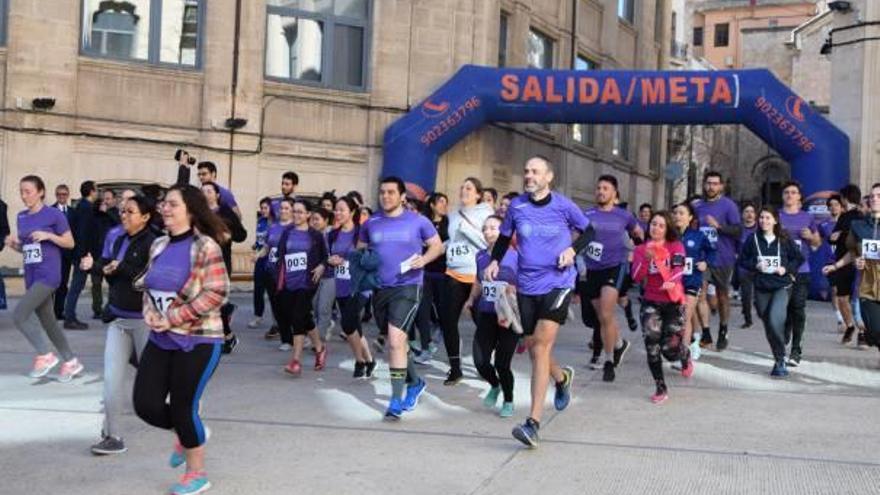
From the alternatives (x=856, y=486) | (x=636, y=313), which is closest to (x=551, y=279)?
(x=856, y=486)

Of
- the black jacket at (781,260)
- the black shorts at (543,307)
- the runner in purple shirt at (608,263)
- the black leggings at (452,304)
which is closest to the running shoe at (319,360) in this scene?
the black leggings at (452,304)

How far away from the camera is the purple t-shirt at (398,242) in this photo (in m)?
8.13

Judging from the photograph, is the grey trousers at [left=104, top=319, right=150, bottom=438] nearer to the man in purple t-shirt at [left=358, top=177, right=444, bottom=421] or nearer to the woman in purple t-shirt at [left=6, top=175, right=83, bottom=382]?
the man in purple t-shirt at [left=358, top=177, right=444, bottom=421]

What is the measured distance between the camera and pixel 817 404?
Answer: 340 inches

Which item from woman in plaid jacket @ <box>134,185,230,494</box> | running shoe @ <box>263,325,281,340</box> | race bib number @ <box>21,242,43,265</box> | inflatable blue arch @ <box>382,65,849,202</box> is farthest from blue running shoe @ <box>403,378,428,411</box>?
inflatable blue arch @ <box>382,65,849,202</box>

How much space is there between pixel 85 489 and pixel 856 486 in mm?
4112

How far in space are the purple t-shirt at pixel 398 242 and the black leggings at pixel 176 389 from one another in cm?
267

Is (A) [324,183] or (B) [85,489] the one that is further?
(A) [324,183]

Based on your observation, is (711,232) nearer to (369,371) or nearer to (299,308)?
(369,371)

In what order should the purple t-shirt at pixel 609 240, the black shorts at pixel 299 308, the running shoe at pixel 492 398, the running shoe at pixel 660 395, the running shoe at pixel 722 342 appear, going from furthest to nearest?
the running shoe at pixel 722 342, the purple t-shirt at pixel 609 240, the black shorts at pixel 299 308, the running shoe at pixel 660 395, the running shoe at pixel 492 398

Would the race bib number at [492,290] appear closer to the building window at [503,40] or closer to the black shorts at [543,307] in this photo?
the black shorts at [543,307]

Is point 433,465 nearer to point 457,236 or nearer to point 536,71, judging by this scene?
point 457,236

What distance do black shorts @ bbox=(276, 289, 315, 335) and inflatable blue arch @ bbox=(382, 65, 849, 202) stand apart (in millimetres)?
10001

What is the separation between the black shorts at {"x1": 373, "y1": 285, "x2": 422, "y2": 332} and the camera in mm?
7977
